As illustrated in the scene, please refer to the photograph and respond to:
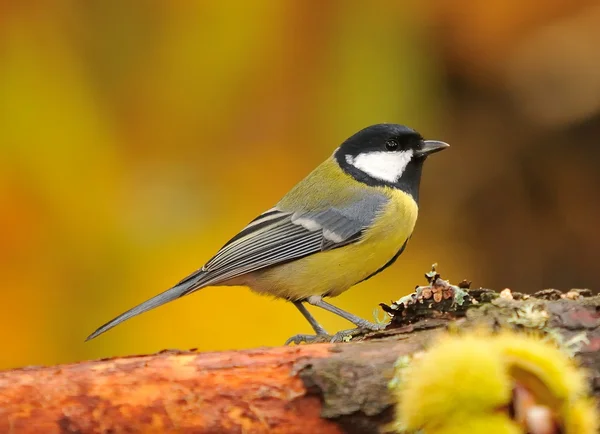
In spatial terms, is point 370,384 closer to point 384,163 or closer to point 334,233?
point 334,233

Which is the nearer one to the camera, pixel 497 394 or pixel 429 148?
pixel 497 394

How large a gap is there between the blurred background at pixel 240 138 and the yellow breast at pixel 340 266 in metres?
0.42

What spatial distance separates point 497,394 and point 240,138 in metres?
1.54

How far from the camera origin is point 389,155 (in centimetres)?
181

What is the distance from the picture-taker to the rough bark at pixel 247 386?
39.5 inches

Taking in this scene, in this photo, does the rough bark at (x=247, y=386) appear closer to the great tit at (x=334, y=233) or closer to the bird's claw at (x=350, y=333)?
the bird's claw at (x=350, y=333)

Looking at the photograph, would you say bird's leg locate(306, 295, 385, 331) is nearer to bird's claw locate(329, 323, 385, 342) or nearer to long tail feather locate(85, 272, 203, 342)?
bird's claw locate(329, 323, 385, 342)

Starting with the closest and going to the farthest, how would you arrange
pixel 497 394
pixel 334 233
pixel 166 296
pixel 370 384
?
pixel 497 394, pixel 370 384, pixel 166 296, pixel 334 233

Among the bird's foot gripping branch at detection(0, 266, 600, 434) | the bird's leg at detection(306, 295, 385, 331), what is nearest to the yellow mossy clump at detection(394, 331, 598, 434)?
the bird's foot gripping branch at detection(0, 266, 600, 434)

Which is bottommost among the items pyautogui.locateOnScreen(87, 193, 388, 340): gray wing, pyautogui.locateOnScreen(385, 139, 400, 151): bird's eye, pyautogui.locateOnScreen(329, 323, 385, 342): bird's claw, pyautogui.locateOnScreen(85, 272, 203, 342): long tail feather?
pyautogui.locateOnScreen(329, 323, 385, 342): bird's claw

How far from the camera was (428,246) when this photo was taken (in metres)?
2.40

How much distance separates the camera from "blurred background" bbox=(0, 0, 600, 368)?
7.15ft

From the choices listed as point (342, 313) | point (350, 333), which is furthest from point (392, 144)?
point (350, 333)

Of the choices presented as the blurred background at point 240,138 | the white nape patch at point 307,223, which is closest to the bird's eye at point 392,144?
the white nape patch at point 307,223
